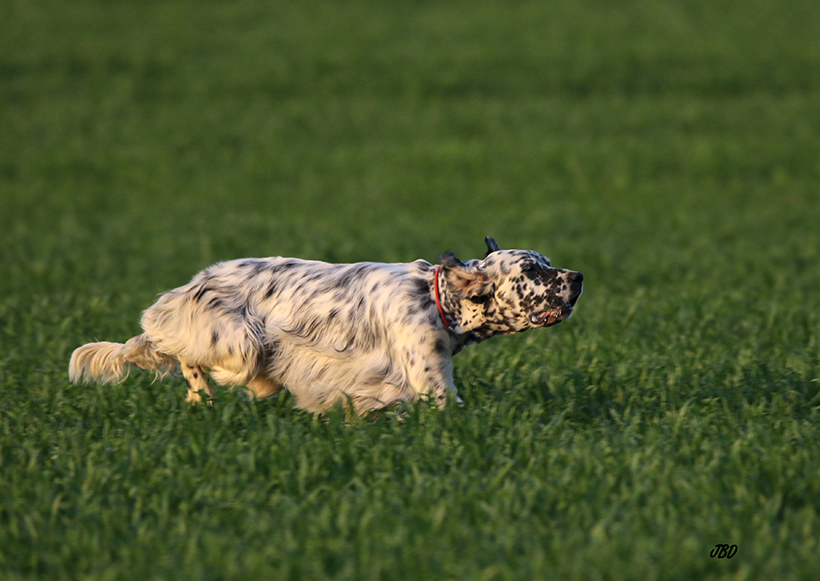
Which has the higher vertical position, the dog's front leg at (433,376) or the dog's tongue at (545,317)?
the dog's tongue at (545,317)

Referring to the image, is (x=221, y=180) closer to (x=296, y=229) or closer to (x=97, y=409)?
(x=296, y=229)

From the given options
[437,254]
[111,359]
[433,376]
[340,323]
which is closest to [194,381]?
[111,359]

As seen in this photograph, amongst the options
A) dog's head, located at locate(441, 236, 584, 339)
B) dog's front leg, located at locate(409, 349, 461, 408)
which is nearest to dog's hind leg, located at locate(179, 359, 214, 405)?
dog's front leg, located at locate(409, 349, 461, 408)

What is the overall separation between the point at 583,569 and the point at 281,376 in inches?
96.9

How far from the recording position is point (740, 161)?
1873 cm

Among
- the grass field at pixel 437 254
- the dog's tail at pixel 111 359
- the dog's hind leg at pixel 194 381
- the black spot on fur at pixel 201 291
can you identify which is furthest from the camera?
the dog's tail at pixel 111 359

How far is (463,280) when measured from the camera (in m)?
5.07

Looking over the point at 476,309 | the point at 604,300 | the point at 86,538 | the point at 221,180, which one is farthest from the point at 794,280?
the point at 221,180

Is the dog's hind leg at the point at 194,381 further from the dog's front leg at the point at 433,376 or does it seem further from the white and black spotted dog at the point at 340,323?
the dog's front leg at the point at 433,376

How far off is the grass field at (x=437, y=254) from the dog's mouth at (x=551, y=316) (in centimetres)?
53

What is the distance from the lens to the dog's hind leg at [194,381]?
5594 millimetres

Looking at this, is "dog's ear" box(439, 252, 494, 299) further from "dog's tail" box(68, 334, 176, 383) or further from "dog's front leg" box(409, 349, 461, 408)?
"dog's tail" box(68, 334, 176, 383)

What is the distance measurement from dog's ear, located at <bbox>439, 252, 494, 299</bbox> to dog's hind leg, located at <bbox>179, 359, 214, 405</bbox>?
1576 millimetres

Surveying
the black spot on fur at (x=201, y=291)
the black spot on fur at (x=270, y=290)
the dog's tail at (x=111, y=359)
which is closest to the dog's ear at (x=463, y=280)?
the black spot on fur at (x=270, y=290)
